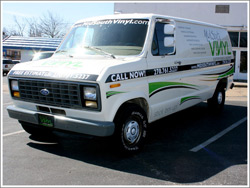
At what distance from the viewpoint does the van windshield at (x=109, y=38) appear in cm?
507

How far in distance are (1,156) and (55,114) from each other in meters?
1.09

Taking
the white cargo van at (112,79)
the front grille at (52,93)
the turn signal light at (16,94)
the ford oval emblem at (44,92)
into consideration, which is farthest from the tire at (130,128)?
the turn signal light at (16,94)

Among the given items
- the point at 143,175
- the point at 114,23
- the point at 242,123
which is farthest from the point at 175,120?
the point at 143,175

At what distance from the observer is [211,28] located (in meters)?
7.71

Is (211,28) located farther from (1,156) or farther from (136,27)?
(1,156)

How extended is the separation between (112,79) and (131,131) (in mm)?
990

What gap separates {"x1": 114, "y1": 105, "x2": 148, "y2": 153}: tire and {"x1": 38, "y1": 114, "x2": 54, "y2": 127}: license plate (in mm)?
988

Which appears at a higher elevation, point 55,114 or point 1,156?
point 55,114

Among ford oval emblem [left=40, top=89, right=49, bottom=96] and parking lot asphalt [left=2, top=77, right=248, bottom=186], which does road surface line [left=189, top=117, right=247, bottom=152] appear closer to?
parking lot asphalt [left=2, top=77, right=248, bottom=186]

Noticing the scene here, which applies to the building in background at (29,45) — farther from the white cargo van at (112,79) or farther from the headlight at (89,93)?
the headlight at (89,93)

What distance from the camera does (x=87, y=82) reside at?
410cm

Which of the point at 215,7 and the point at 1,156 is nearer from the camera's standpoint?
the point at 1,156

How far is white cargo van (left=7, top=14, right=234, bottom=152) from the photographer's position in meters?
4.21

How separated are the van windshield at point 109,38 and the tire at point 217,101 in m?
3.99
